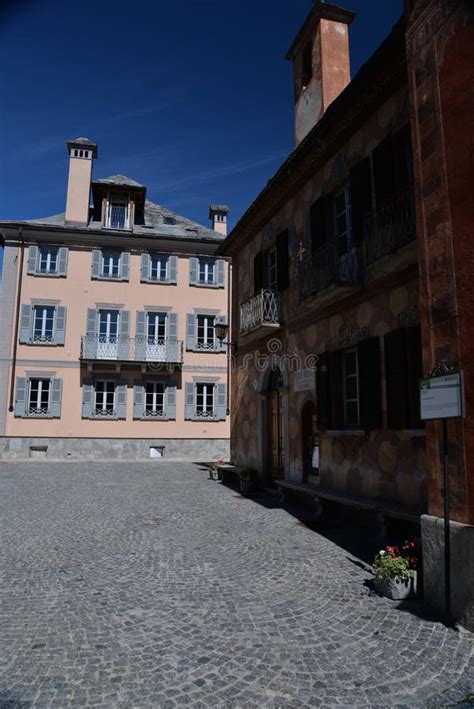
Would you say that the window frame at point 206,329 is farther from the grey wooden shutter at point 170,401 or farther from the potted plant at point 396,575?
the potted plant at point 396,575

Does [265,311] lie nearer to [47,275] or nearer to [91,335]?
[91,335]

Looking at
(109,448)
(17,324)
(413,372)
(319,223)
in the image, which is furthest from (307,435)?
(17,324)

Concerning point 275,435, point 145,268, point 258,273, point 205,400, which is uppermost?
point 145,268

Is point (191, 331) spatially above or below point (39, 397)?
above

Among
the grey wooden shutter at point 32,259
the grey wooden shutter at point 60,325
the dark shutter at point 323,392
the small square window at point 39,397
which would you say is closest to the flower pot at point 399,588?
the dark shutter at point 323,392

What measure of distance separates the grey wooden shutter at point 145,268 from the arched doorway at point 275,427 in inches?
523

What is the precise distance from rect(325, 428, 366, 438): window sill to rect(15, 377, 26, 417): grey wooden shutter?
57.9ft

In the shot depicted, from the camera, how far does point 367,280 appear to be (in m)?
8.53

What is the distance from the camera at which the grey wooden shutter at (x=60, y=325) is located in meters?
24.0

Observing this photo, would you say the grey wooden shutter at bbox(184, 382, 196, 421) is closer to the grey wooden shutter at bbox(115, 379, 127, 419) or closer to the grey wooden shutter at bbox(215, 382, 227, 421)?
the grey wooden shutter at bbox(215, 382, 227, 421)

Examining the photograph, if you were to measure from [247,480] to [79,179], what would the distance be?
19.4 metres

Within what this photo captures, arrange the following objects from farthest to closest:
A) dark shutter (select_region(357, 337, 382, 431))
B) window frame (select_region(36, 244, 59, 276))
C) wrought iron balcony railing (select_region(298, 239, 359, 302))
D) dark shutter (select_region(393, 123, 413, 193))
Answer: window frame (select_region(36, 244, 59, 276)), wrought iron balcony railing (select_region(298, 239, 359, 302)), dark shutter (select_region(357, 337, 382, 431)), dark shutter (select_region(393, 123, 413, 193))

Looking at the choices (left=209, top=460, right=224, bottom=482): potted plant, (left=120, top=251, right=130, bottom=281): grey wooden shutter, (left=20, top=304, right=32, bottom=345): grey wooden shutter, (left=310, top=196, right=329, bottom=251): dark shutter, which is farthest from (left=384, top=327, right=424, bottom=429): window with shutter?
(left=20, top=304, right=32, bottom=345): grey wooden shutter

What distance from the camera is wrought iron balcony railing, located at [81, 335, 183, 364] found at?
2392 cm
